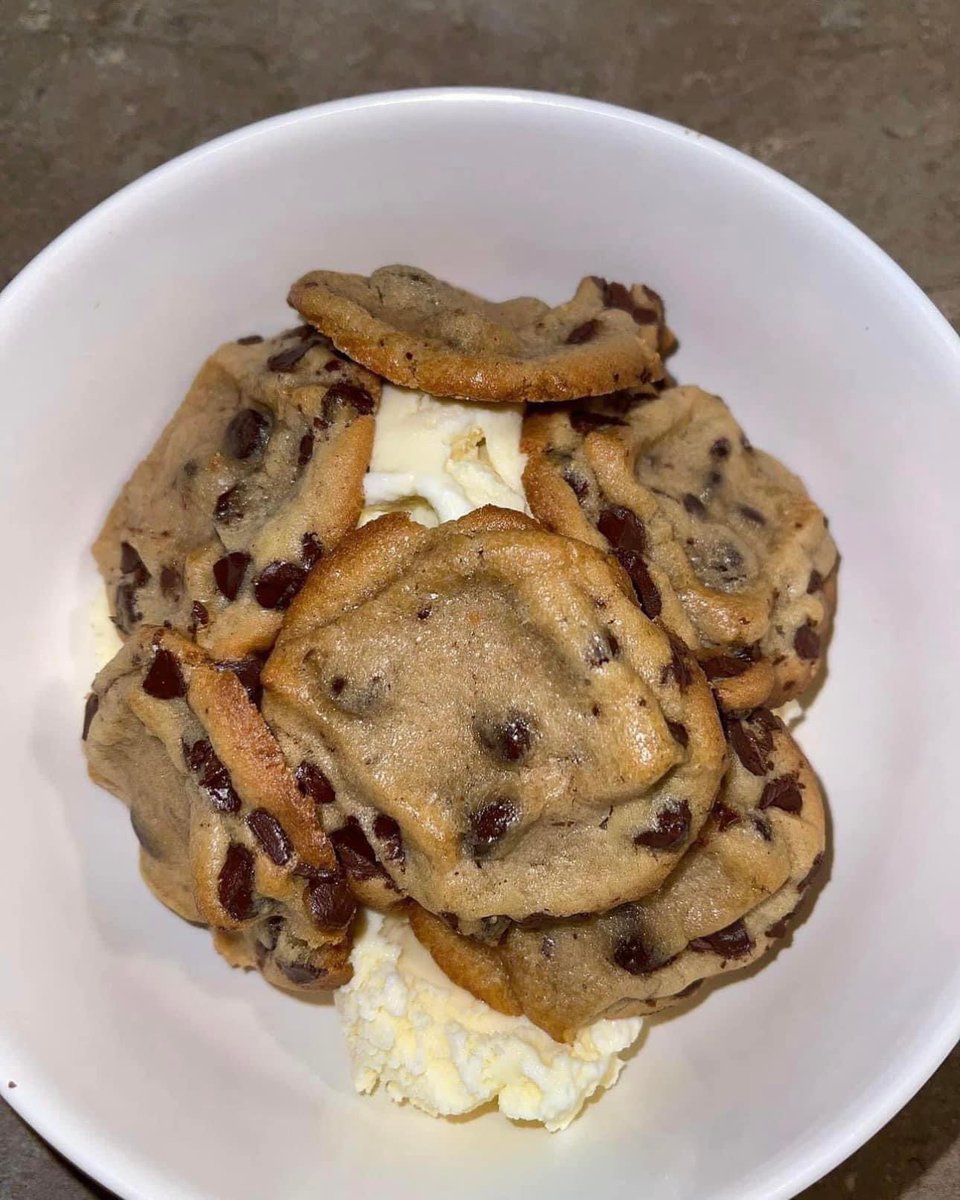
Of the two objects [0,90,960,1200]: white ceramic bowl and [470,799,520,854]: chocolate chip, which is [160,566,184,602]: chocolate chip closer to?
[0,90,960,1200]: white ceramic bowl

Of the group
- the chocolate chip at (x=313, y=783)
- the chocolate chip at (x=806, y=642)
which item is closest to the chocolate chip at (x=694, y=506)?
the chocolate chip at (x=806, y=642)

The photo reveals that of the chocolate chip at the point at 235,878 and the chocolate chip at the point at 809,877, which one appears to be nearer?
the chocolate chip at the point at 235,878

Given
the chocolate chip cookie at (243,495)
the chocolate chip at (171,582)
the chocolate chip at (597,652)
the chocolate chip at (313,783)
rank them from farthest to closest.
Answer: the chocolate chip at (171,582) < the chocolate chip cookie at (243,495) < the chocolate chip at (313,783) < the chocolate chip at (597,652)

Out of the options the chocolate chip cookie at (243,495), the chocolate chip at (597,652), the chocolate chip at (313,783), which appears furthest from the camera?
the chocolate chip cookie at (243,495)

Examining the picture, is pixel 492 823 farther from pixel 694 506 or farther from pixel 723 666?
pixel 694 506

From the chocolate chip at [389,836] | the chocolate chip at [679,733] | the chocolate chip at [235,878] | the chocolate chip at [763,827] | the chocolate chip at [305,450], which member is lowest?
the chocolate chip at [235,878]

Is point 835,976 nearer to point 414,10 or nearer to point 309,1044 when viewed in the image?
point 309,1044

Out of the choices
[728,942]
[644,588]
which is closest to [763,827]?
[728,942]

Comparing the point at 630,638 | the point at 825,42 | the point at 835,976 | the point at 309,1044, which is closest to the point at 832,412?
the point at 630,638

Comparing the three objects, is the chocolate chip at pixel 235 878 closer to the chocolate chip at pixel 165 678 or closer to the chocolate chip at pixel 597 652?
the chocolate chip at pixel 165 678

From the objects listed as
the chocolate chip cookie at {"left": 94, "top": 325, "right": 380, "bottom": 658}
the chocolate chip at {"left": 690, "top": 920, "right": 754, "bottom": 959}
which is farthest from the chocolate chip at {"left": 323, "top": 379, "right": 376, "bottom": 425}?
the chocolate chip at {"left": 690, "top": 920, "right": 754, "bottom": 959}
